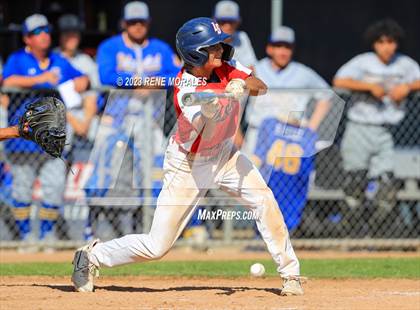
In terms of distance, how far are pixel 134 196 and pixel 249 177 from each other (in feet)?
12.7

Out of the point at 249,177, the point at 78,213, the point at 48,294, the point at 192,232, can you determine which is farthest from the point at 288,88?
the point at 48,294

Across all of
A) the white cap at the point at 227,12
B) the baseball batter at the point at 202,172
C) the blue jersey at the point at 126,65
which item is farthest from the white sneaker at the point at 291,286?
the white cap at the point at 227,12

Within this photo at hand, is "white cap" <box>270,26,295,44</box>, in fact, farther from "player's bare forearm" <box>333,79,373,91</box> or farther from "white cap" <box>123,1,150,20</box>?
"white cap" <box>123,1,150,20</box>

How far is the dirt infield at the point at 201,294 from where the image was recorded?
744cm

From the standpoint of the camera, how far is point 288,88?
11.4m

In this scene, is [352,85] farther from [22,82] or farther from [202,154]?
[202,154]

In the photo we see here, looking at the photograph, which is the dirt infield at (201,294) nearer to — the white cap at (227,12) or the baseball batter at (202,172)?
the baseball batter at (202,172)

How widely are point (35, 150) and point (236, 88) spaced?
4.60 metres

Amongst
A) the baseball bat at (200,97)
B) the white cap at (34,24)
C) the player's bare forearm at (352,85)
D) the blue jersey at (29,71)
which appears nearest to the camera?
the baseball bat at (200,97)

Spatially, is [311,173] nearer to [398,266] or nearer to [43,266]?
[398,266]

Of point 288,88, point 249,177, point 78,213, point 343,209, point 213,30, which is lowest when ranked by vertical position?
point 78,213

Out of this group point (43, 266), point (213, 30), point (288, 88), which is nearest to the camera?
point (213, 30)

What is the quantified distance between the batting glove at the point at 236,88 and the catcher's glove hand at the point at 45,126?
1295mm

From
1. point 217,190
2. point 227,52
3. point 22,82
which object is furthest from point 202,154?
point 22,82
